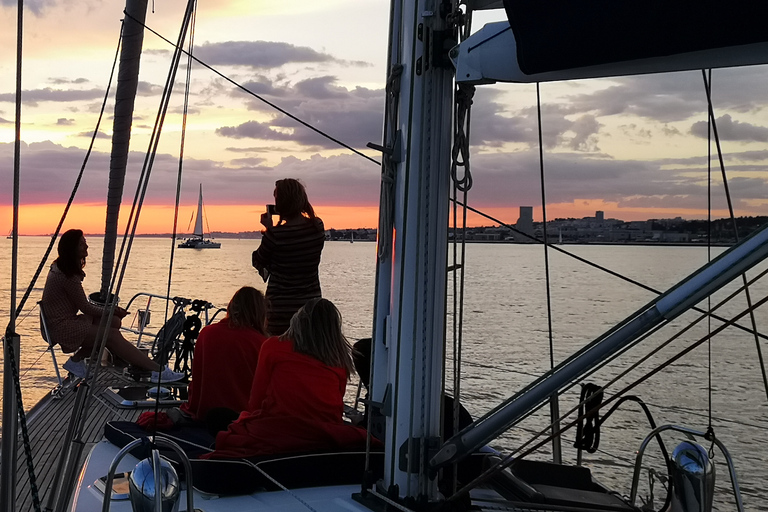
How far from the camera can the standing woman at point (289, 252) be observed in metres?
5.00

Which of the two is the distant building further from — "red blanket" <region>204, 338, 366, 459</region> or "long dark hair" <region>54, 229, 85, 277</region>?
"long dark hair" <region>54, 229, 85, 277</region>

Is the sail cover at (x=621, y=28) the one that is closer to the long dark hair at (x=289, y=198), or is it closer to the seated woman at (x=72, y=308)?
the long dark hair at (x=289, y=198)

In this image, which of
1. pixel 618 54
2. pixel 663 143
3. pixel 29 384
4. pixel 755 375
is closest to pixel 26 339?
pixel 29 384

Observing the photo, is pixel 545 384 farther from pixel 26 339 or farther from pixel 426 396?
pixel 26 339

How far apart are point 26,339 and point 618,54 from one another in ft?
75.6

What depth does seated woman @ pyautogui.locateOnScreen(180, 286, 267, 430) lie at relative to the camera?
4.62m

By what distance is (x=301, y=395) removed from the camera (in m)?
3.46

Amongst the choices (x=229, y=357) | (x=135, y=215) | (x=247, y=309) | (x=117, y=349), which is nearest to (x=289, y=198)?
(x=247, y=309)

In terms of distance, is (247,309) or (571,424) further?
(247,309)

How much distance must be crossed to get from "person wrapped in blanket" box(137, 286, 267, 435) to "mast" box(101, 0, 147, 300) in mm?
2143

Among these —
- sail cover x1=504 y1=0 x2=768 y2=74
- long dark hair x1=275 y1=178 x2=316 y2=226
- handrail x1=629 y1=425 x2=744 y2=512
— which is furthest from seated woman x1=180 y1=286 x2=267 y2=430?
sail cover x1=504 y1=0 x2=768 y2=74

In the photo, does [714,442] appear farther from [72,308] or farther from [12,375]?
[72,308]

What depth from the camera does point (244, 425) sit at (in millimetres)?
3445

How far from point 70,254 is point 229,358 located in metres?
3.16
